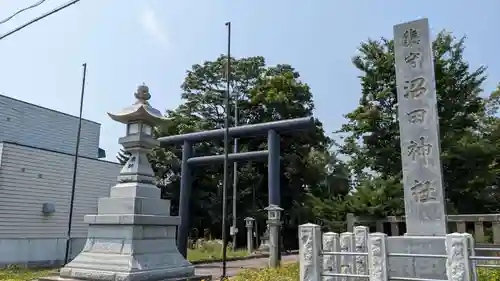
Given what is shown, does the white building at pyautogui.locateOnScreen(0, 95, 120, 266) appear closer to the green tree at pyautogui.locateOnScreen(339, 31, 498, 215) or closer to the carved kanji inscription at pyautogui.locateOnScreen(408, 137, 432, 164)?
the green tree at pyautogui.locateOnScreen(339, 31, 498, 215)

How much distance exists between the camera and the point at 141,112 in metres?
6.92

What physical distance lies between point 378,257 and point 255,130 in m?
8.05

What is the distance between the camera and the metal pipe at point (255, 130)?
1312 centimetres

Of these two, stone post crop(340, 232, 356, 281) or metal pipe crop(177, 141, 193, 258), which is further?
metal pipe crop(177, 141, 193, 258)

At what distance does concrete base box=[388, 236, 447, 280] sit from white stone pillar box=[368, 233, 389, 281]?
0.73m

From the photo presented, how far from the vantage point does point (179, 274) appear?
264 inches

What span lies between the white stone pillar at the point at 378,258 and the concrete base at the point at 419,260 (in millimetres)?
732

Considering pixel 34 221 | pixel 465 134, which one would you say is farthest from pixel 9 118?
pixel 465 134

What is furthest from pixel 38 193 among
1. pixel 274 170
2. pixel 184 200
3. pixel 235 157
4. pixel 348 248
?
pixel 348 248

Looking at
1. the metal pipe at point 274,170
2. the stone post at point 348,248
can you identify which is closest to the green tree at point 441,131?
the metal pipe at point 274,170

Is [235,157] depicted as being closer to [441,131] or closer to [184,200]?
[184,200]

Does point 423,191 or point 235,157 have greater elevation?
point 235,157

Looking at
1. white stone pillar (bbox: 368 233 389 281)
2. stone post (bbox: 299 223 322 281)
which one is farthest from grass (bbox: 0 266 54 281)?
white stone pillar (bbox: 368 233 389 281)

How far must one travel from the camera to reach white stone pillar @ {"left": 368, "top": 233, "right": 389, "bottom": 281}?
6.82 m
